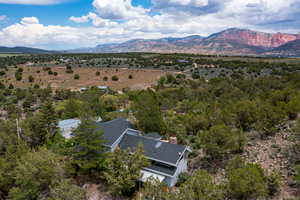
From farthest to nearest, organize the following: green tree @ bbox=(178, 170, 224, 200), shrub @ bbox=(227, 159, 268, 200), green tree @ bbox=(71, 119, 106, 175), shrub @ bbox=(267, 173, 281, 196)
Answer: green tree @ bbox=(71, 119, 106, 175), shrub @ bbox=(267, 173, 281, 196), shrub @ bbox=(227, 159, 268, 200), green tree @ bbox=(178, 170, 224, 200)

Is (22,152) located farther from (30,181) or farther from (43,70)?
(43,70)

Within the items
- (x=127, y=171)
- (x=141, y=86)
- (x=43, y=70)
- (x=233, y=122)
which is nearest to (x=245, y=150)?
(x=233, y=122)

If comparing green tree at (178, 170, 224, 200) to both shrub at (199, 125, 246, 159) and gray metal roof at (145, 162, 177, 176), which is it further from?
shrub at (199, 125, 246, 159)

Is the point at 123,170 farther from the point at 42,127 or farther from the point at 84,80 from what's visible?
the point at 84,80

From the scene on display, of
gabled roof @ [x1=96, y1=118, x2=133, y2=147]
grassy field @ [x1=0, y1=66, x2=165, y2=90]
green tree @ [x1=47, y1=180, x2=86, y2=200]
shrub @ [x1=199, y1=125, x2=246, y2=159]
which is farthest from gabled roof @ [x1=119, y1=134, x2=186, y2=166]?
grassy field @ [x1=0, y1=66, x2=165, y2=90]

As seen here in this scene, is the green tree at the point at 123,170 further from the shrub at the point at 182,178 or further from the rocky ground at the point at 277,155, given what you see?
the rocky ground at the point at 277,155

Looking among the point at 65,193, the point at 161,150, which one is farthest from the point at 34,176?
the point at 161,150

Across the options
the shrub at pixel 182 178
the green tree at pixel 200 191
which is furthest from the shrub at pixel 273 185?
the shrub at pixel 182 178
